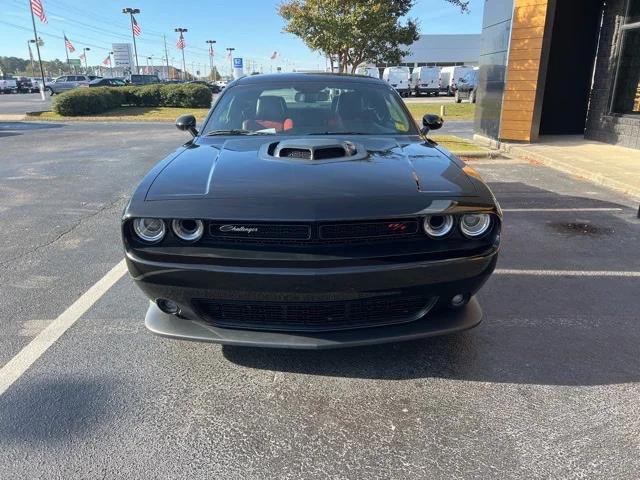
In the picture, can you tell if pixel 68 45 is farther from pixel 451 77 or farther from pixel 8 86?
pixel 451 77

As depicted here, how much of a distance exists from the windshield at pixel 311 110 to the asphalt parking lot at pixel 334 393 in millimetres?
1584

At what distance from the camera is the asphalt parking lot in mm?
2168

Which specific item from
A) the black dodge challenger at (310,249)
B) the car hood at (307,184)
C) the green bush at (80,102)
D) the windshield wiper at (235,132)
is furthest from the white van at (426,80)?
the black dodge challenger at (310,249)

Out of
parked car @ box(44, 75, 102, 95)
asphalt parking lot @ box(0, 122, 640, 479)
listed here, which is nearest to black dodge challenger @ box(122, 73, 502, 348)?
asphalt parking lot @ box(0, 122, 640, 479)

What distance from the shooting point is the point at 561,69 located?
1261 centimetres

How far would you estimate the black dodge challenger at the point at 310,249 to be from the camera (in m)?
2.37

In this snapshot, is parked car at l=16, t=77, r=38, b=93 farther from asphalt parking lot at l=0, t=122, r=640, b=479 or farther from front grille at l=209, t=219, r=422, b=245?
front grille at l=209, t=219, r=422, b=245

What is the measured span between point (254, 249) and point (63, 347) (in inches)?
63.4

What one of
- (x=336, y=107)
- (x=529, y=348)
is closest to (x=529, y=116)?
(x=336, y=107)

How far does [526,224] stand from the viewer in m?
5.79

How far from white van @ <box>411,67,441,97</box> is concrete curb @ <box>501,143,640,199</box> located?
101 ft

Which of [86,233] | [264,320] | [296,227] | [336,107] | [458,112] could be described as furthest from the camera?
[458,112]

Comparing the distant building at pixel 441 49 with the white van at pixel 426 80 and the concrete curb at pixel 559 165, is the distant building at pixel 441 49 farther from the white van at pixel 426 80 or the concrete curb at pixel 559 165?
the concrete curb at pixel 559 165

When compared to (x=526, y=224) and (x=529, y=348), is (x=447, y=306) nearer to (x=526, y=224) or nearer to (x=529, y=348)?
(x=529, y=348)
